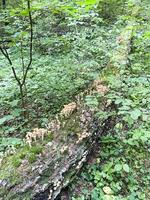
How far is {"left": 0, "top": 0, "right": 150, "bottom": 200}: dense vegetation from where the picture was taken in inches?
116

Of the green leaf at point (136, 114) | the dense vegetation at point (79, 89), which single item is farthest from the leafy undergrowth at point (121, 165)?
the green leaf at point (136, 114)

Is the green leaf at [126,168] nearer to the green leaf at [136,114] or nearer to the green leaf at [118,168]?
the green leaf at [118,168]

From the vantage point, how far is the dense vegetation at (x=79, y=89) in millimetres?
2938

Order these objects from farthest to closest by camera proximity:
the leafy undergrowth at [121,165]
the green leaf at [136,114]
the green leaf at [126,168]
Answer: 1. the green leaf at [126,168]
2. the leafy undergrowth at [121,165]
3. the green leaf at [136,114]

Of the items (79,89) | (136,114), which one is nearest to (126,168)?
(136,114)

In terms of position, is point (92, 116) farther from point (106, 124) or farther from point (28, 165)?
point (28, 165)

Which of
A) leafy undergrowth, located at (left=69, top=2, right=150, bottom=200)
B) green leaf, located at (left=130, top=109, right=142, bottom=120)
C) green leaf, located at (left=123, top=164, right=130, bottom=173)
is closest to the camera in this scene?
green leaf, located at (left=130, top=109, right=142, bottom=120)

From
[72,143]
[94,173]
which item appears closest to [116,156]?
[94,173]

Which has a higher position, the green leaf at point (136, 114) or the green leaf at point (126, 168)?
the green leaf at point (136, 114)

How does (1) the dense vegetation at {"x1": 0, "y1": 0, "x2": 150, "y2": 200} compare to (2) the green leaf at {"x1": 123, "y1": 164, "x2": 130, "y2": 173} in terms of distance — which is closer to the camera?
(1) the dense vegetation at {"x1": 0, "y1": 0, "x2": 150, "y2": 200}

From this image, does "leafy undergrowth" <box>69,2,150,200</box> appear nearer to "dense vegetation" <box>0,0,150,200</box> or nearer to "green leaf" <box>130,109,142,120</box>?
"dense vegetation" <box>0,0,150,200</box>

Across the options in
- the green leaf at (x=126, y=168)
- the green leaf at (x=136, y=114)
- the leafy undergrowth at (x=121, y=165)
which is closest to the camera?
the green leaf at (x=136, y=114)

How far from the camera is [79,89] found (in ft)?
15.5

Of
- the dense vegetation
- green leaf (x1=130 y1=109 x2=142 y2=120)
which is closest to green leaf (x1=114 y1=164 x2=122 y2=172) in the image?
the dense vegetation
